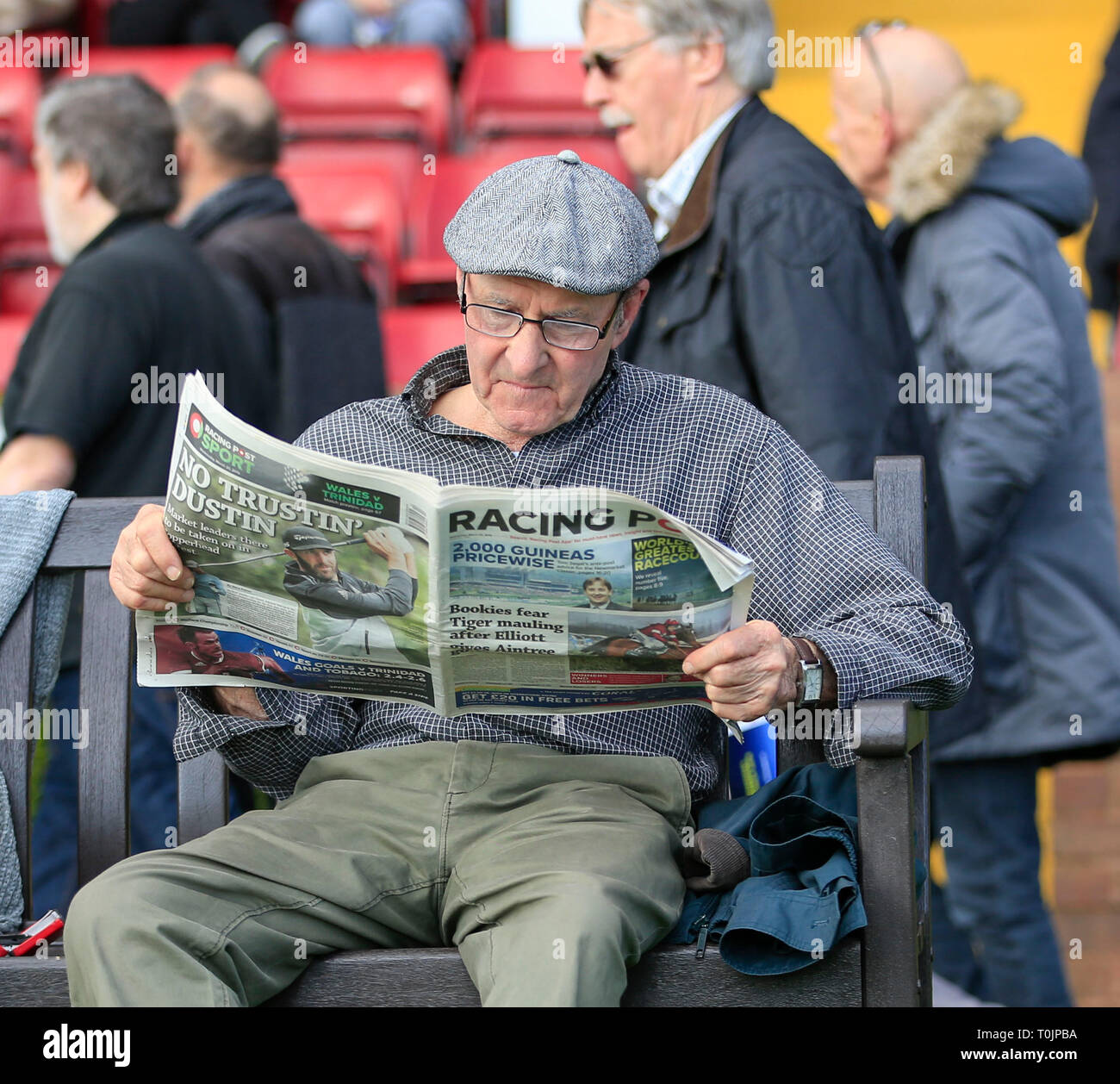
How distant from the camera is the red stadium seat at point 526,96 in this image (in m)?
6.75

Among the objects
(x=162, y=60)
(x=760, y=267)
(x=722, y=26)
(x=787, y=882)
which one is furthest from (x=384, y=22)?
(x=787, y=882)

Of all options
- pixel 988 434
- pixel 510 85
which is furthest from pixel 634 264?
pixel 510 85

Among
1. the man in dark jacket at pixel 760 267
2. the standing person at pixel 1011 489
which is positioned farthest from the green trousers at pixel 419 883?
the standing person at pixel 1011 489

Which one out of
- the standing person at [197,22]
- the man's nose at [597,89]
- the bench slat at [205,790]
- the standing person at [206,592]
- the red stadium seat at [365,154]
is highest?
the standing person at [197,22]

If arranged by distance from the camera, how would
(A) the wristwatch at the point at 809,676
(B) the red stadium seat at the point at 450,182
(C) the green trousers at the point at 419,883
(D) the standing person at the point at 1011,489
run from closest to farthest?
(C) the green trousers at the point at 419,883, (A) the wristwatch at the point at 809,676, (D) the standing person at the point at 1011,489, (B) the red stadium seat at the point at 450,182

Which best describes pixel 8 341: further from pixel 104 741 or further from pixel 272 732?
pixel 272 732

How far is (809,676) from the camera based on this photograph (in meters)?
1.85

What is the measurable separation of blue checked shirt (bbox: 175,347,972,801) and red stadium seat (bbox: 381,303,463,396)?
3.00 metres

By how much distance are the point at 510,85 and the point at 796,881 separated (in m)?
5.74

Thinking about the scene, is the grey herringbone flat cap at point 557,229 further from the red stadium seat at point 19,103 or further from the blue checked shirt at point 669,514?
the red stadium seat at point 19,103

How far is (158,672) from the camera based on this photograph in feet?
6.30

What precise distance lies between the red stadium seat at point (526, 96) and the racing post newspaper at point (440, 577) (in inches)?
203
